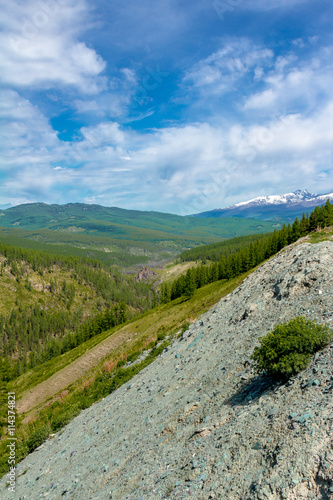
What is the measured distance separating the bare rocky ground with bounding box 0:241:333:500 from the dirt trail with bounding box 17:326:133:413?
3537 centimetres

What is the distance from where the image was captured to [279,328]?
1141 cm

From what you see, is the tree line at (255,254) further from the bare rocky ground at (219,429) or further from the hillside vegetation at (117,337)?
the bare rocky ground at (219,429)

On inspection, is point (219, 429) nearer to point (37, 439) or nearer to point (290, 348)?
point (290, 348)

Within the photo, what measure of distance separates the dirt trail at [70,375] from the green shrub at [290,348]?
55528 millimetres

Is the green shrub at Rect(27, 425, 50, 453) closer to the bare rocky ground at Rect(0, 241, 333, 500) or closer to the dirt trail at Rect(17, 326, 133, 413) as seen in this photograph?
the bare rocky ground at Rect(0, 241, 333, 500)

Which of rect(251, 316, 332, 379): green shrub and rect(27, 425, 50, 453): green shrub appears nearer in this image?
rect(251, 316, 332, 379): green shrub

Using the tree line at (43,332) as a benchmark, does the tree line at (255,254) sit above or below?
above

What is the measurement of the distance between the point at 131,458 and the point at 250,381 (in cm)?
785

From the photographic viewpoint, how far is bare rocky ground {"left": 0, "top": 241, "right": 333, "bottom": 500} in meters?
7.73

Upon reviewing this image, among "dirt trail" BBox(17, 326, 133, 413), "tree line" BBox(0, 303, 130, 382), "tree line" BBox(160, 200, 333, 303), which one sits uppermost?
"tree line" BBox(160, 200, 333, 303)

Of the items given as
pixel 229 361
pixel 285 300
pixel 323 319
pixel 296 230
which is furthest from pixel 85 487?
pixel 296 230

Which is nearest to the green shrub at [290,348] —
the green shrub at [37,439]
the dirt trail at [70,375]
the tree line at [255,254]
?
the green shrub at [37,439]

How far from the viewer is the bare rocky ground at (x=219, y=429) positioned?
304 inches

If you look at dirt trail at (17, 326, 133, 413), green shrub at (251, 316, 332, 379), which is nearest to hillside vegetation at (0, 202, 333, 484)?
dirt trail at (17, 326, 133, 413)
